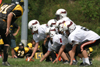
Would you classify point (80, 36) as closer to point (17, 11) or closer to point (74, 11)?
point (17, 11)

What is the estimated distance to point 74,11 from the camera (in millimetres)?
14539

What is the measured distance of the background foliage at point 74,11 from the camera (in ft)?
46.0

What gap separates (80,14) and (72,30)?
9.18 metres

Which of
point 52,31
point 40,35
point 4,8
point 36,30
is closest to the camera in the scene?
point 4,8

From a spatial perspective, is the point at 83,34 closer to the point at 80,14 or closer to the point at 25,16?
the point at 25,16

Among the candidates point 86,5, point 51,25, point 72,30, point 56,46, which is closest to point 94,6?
point 86,5

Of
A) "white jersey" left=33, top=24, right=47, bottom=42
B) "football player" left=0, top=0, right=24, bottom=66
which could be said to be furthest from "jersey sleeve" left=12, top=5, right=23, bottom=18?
"white jersey" left=33, top=24, right=47, bottom=42

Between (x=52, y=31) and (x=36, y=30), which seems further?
(x=36, y=30)

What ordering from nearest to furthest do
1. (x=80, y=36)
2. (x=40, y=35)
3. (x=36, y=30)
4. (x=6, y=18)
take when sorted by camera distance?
1. (x=6, y=18)
2. (x=80, y=36)
3. (x=36, y=30)
4. (x=40, y=35)

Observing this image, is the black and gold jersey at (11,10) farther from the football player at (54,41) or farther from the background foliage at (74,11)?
the background foliage at (74,11)

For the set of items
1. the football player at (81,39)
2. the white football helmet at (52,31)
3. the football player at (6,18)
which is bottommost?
the white football helmet at (52,31)

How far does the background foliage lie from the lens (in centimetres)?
1401

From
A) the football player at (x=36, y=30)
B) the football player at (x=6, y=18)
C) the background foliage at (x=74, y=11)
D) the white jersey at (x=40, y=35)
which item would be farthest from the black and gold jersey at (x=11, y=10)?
the background foliage at (x=74, y=11)

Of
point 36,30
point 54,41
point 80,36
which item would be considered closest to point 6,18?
point 80,36
